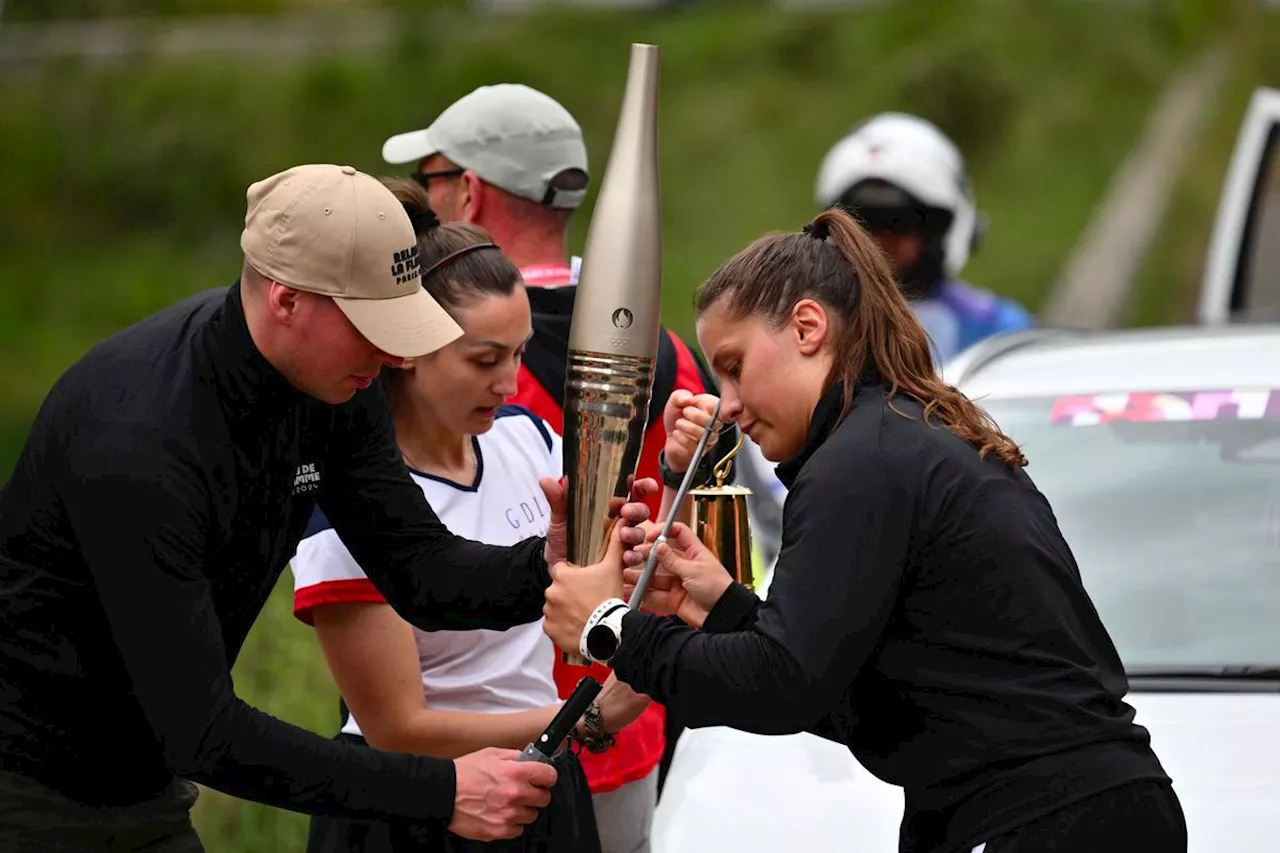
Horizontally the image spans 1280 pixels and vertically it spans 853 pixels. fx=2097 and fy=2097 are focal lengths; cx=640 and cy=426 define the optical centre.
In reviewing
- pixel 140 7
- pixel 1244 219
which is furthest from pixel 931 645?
pixel 140 7

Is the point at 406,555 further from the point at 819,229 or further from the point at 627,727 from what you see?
the point at 819,229

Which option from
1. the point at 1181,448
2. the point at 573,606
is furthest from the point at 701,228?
the point at 573,606

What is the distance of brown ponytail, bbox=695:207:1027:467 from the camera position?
3059 millimetres

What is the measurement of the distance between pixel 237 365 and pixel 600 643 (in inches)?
→ 27.3

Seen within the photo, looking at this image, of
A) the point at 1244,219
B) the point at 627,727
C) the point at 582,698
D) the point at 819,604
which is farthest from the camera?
the point at 1244,219

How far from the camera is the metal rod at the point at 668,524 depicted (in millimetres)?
3164

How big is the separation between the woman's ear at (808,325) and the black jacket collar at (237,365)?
80 centimetres

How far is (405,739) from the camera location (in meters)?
3.62

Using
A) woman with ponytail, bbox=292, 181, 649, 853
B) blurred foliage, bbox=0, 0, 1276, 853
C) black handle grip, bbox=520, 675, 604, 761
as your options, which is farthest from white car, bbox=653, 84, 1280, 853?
blurred foliage, bbox=0, 0, 1276, 853

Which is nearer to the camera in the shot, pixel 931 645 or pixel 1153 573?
pixel 931 645

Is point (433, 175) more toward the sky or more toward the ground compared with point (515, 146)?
more toward the ground

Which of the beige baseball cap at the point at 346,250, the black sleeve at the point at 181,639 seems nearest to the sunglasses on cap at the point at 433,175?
the beige baseball cap at the point at 346,250

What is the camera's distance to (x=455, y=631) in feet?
12.3

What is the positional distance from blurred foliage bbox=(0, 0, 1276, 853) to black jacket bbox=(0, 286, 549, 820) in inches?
749
